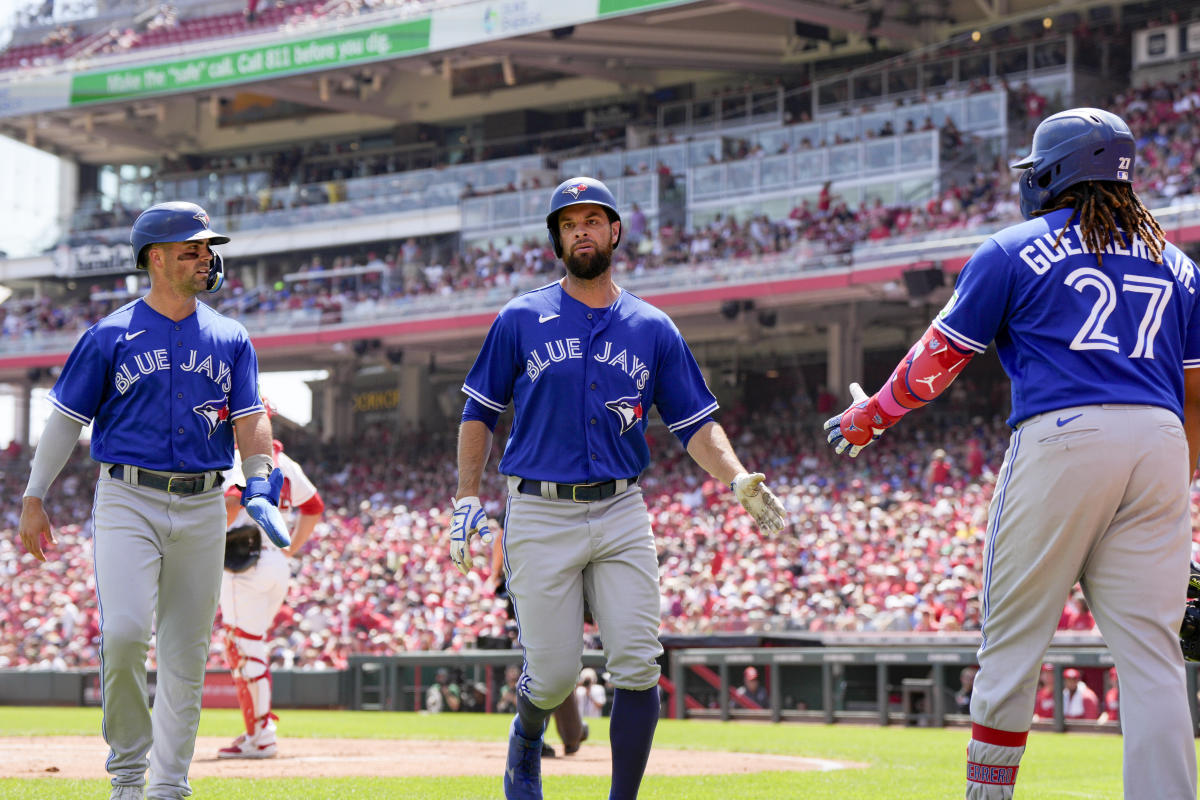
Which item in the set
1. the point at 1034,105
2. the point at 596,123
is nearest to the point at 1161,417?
the point at 1034,105

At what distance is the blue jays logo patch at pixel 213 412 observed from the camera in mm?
6199

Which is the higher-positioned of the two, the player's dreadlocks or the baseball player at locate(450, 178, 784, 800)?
the player's dreadlocks

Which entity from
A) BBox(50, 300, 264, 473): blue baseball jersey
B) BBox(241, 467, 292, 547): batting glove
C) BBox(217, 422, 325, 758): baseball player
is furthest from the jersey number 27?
BBox(217, 422, 325, 758): baseball player

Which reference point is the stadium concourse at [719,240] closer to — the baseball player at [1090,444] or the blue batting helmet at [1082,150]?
the blue batting helmet at [1082,150]

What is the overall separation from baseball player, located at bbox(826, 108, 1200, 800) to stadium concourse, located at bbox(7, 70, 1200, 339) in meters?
23.6

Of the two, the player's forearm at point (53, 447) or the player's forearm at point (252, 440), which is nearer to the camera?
the player's forearm at point (53, 447)

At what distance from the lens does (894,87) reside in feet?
115

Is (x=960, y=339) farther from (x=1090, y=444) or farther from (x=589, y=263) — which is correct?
(x=589, y=263)

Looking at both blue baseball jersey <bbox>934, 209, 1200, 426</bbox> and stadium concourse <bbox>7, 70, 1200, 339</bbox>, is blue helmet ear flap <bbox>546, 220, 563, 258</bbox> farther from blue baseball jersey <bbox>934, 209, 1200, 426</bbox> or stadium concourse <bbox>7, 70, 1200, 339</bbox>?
stadium concourse <bbox>7, 70, 1200, 339</bbox>

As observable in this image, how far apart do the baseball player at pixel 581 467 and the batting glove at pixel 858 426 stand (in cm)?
53

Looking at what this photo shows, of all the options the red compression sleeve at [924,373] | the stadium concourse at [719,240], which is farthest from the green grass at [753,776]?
the stadium concourse at [719,240]

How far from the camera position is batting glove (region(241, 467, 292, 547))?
6.07 metres

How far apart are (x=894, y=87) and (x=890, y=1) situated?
84.2 inches

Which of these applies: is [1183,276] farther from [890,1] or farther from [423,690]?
[890,1]
